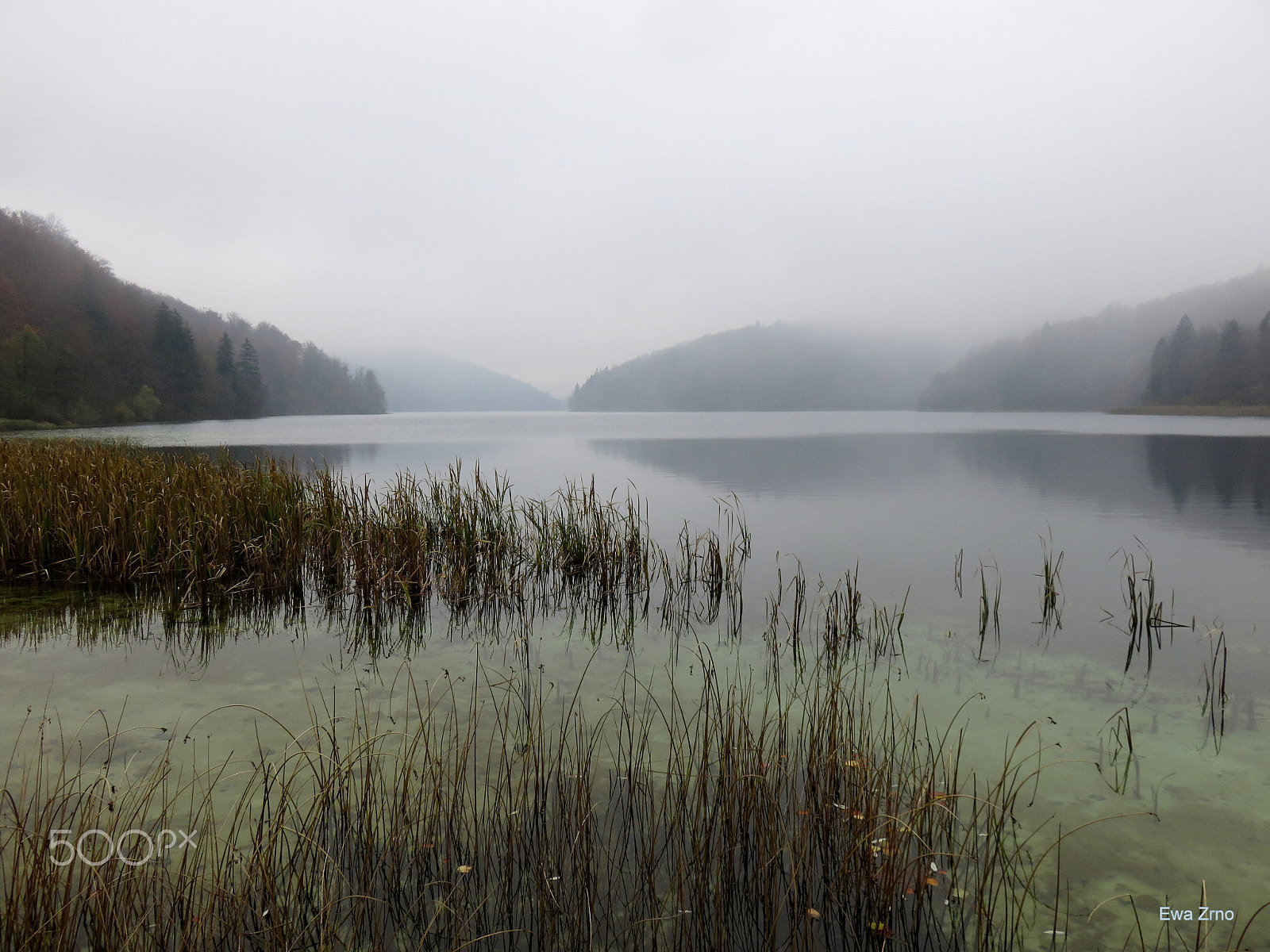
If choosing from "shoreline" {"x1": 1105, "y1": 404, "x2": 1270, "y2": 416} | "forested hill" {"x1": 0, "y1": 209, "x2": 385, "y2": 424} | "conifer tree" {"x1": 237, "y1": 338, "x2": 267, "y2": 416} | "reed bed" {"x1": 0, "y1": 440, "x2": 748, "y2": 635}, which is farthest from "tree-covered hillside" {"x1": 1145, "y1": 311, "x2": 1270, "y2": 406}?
"forested hill" {"x1": 0, "y1": 209, "x2": 385, "y2": 424}

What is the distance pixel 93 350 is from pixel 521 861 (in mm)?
84989

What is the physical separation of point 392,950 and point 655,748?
1.92 meters

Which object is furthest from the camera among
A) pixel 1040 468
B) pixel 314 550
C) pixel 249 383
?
pixel 249 383

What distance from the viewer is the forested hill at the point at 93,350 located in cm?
5325

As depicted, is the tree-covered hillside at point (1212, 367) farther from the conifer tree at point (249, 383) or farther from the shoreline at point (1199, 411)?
the conifer tree at point (249, 383)

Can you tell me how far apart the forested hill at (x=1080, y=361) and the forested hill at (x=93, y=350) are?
470 feet

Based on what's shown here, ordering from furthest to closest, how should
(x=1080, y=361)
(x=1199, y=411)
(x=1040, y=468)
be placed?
(x=1080, y=361) < (x=1199, y=411) < (x=1040, y=468)

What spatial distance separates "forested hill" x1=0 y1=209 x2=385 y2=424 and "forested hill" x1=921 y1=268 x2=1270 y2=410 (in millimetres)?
143123

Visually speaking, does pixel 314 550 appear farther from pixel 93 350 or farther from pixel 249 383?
pixel 249 383

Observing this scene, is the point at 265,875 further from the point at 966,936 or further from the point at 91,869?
the point at 966,936

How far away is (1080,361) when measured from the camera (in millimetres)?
159500

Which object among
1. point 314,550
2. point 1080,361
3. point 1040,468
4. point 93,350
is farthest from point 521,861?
point 1080,361

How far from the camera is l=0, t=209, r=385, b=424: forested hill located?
53250mm

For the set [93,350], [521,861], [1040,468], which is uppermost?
[93,350]
